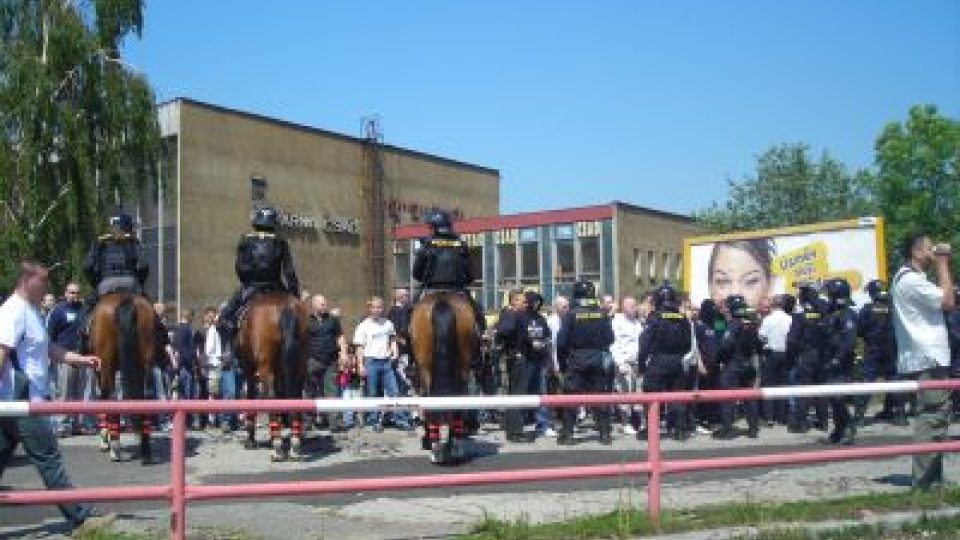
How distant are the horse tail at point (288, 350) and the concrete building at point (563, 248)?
44.9 metres

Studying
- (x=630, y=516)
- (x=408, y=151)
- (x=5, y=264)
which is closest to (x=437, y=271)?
(x=630, y=516)

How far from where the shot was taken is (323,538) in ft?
24.8

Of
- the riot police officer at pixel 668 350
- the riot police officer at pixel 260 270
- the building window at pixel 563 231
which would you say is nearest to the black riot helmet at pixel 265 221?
the riot police officer at pixel 260 270

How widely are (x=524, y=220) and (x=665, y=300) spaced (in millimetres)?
44479

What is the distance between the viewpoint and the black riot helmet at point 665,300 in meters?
15.7

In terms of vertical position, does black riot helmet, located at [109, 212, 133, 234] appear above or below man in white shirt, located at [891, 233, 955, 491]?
above

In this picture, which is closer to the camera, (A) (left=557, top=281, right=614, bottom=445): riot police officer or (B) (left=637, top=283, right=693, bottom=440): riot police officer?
(A) (left=557, top=281, right=614, bottom=445): riot police officer

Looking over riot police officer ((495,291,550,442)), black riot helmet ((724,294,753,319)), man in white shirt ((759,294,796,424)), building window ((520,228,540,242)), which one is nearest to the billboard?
man in white shirt ((759,294,796,424))

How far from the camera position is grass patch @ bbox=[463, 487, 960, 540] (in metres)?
7.60

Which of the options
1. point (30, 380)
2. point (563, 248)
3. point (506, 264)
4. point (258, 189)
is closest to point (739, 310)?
point (30, 380)

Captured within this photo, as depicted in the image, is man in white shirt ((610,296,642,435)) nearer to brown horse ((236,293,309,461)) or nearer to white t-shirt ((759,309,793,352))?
white t-shirt ((759,309,793,352))

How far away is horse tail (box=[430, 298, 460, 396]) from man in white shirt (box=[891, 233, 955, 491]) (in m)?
4.68

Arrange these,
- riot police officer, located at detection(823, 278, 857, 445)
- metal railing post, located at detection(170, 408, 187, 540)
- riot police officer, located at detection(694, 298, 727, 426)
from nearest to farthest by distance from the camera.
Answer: metal railing post, located at detection(170, 408, 187, 540), riot police officer, located at detection(823, 278, 857, 445), riot police officer, located at detection(694, 298, 727, 426)

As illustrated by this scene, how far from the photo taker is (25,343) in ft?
26.8
